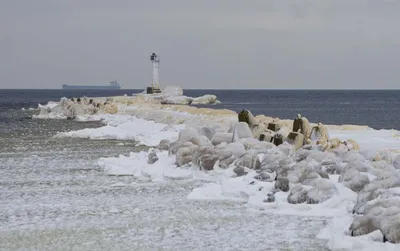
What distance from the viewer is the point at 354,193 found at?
10.2 metres

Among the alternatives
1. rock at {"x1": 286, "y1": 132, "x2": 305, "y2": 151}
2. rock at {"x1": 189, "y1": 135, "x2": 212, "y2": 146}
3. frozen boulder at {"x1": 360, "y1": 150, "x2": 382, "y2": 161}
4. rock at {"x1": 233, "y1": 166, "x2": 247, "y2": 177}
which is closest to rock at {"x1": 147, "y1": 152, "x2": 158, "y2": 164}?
rock at {"x1": 189, "y1": 135, "x2": 212, "y2": 146}

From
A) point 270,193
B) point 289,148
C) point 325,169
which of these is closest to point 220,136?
point 289,148

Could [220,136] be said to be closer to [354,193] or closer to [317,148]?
[317,148]

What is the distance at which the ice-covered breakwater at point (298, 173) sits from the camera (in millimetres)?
8125

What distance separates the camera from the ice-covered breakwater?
8125 millimetres

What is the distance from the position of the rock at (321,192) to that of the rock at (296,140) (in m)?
5.20

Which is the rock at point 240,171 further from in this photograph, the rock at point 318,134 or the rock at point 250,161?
the rock at point 318,134

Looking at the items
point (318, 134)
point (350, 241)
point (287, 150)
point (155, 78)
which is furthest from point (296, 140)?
point (155, 78)

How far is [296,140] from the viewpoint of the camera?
50.8 feet

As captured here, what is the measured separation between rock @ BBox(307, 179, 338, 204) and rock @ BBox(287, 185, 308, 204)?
0.09 meters

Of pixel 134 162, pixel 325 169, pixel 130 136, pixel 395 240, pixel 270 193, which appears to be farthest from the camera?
pixel 130 136

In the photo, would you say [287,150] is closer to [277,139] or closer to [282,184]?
[277,139]

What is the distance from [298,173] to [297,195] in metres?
1.19

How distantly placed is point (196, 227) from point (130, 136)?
1636cm
